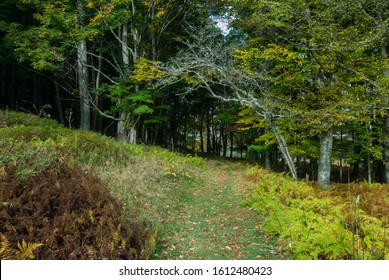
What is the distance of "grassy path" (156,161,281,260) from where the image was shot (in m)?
5.18

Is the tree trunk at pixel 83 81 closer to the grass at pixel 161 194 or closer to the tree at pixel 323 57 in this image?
the grass at pixel 161 194

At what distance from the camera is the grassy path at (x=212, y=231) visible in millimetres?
5184

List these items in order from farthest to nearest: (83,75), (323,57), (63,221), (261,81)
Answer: (83,75) < (261,81) < (323,57) < (63,221)

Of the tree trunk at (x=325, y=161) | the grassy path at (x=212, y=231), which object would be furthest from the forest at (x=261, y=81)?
the grassy path at (x=212, y=231)

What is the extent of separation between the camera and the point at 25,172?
561 centimetres

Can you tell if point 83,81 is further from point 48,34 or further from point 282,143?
point 282,143

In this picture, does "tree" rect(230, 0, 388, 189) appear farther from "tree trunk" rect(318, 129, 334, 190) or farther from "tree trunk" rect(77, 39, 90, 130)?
"tree trunk" rect(77, 39, 90, 130)

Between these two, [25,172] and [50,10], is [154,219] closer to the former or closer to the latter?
[25,172]

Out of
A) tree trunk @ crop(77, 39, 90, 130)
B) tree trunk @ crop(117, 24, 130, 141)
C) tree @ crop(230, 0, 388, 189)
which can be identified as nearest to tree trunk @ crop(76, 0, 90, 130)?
tree trunk @ crop(77, 39, 90, 130)

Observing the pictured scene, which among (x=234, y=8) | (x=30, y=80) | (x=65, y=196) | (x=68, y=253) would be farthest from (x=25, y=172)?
(x=30, y=80)

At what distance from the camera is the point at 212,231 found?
20.3 ft

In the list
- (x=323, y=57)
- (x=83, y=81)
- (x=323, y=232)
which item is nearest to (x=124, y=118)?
(x=83, y=81)

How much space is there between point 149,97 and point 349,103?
32.2ft
